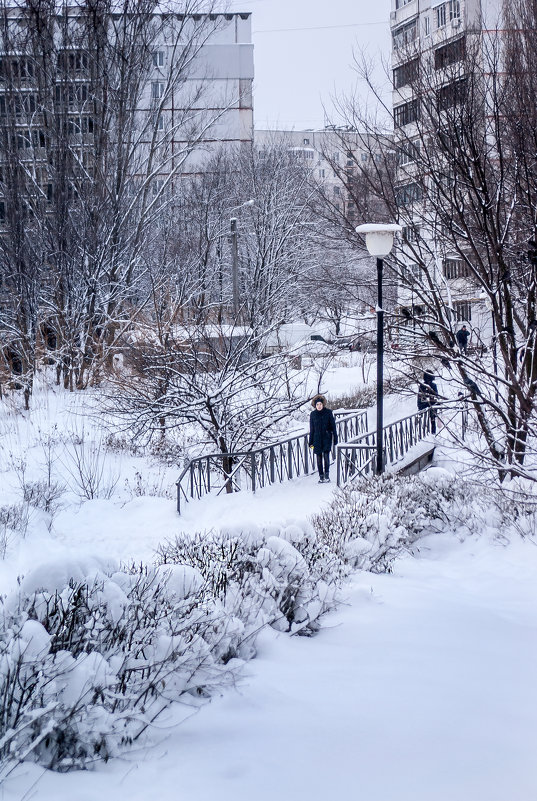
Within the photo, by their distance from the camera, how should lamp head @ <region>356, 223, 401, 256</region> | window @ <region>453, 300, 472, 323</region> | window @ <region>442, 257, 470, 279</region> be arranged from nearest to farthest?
lamp head @ <region>356, 223, 401, 256</region>, window @ <region>453, 300, 472, 323</region>, window @ <region>442, 257, 470, 279</region>

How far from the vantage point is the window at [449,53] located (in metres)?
10.4

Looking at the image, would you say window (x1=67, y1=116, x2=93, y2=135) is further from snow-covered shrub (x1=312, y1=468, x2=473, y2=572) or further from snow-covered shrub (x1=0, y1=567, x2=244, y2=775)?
snow-covered shrub (x1=0, y1=567, x2=244, y2=775)

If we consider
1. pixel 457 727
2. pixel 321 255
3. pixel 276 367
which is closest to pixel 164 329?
pixel 276 367

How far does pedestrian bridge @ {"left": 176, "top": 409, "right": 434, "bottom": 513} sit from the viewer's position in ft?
43.3

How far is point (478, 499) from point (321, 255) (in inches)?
1022

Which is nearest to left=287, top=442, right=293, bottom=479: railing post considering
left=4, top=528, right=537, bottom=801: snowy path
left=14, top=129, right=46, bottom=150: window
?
left=4, top=528, right=537, bottom=801: snowy path

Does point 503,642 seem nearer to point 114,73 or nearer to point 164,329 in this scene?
point 164,329

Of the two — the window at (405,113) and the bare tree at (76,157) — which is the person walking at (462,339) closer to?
the window at (405,113)

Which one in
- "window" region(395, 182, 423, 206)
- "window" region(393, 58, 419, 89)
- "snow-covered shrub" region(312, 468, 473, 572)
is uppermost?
"window" region(393, 58, 419, 89)

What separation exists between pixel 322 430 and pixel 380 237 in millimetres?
3947

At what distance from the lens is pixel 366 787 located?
327cm

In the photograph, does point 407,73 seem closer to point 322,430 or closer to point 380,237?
point 380,237

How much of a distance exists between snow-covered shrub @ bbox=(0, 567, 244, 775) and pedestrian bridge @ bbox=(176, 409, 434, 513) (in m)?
8.19

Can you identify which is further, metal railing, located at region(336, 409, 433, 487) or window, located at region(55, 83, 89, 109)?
window, located at region(55, 83, 89, 109)
